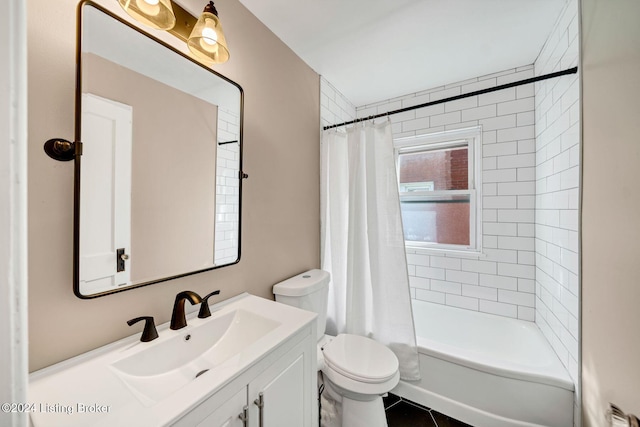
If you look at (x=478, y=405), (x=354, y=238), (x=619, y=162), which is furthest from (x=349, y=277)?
(x=619, y=162)

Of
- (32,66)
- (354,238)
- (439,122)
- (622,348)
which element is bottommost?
(622,348)

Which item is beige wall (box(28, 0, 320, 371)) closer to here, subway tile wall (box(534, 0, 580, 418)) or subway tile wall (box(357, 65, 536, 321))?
subway tile wall (box(357, 65, 536, 321))

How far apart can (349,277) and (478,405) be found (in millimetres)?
1036

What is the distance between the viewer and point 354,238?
1.71m

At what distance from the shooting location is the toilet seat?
123 cm

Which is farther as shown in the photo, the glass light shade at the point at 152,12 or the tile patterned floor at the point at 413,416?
the tile patterned floor at the point at 413,416

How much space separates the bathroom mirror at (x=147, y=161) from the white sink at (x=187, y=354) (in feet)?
0.78

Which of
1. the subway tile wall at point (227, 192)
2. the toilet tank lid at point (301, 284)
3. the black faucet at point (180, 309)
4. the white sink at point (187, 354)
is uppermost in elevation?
the subway tile wall at point (227, 192)

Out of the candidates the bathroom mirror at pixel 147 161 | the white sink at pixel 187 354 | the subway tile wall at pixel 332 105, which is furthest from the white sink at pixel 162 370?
the subway tile wall at pixel 332 105

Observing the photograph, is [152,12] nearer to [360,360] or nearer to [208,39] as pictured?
[208,39]

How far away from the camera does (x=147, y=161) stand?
93 centimetres

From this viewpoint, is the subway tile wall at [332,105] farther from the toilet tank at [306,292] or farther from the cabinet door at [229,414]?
the cabinet door at [229,414]

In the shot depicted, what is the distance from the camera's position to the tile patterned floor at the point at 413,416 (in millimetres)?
1476

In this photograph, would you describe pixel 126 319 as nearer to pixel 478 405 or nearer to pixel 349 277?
pixel 349 277
